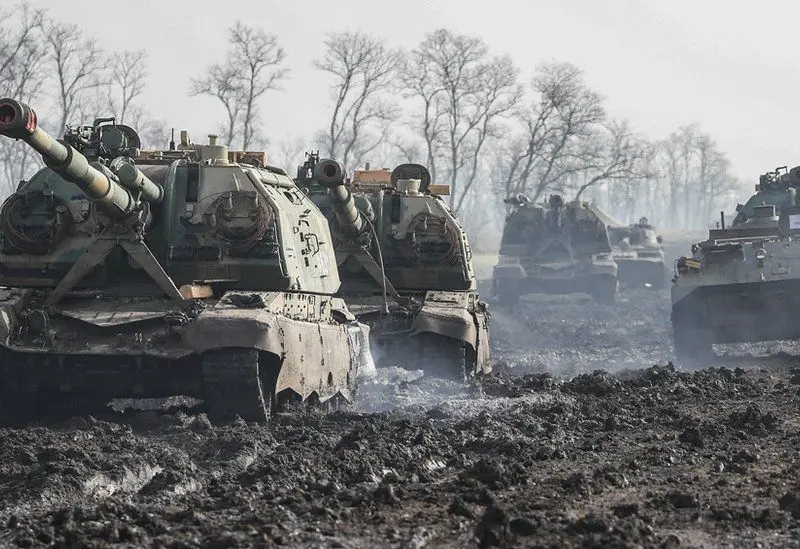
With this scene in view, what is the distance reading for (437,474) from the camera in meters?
8.91

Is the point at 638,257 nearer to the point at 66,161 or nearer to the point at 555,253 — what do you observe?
the point at 555,253

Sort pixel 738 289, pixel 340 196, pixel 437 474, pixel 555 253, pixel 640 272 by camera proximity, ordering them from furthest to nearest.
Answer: pixel 640 272 → pixel 555 253 → pixel 738 289 → pixel 340 196 → pixel 437 474

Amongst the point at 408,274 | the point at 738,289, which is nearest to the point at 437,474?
the point at 408,274

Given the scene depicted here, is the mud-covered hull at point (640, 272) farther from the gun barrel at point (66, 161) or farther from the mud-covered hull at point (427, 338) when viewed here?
the gun barrel at point (66, 161)

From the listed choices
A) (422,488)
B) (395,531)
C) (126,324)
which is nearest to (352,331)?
(126,324)

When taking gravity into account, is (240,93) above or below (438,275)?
above

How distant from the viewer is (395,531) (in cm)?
670

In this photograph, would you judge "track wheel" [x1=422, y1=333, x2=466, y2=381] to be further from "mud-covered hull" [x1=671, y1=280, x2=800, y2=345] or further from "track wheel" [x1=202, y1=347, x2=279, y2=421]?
"mud-covered hull" [x1=671, y1=280, x2=800, y2=345]

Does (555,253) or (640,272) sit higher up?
(555,253)

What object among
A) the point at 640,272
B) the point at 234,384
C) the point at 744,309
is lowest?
the point at 234,384

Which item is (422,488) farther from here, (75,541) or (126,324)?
(126,324)

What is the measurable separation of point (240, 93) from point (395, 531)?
36.8 metres

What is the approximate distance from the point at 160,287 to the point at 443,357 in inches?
192

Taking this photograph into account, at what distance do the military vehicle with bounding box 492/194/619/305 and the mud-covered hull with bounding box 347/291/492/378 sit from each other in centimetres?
1633
